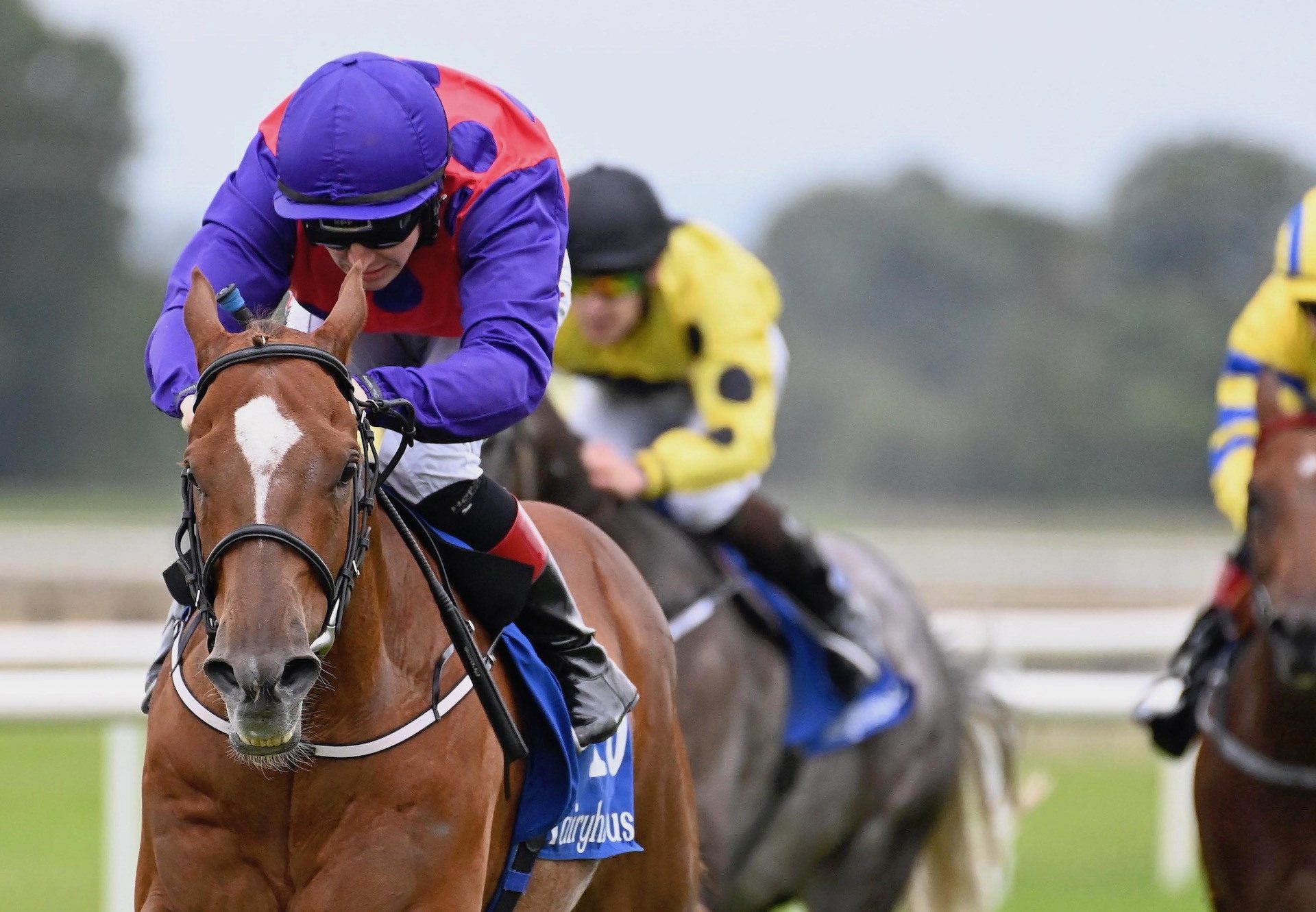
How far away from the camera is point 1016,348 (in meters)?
44.6

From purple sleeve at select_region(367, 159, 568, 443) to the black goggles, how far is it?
0.15 meters

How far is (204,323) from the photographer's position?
10.1 ft

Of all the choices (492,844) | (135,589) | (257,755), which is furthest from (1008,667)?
(135,589)

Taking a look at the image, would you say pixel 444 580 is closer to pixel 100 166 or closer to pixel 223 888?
pixel 223 888

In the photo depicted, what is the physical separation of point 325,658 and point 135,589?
1533 cm

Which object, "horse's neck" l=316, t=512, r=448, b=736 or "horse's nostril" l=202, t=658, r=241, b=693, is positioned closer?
"horse's nostril" l=202, t=658, r=241, b=693

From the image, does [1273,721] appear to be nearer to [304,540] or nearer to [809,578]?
[809,578]

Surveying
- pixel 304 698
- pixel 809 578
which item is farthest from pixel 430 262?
pixel 809 578

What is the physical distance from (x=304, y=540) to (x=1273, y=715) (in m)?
2.82

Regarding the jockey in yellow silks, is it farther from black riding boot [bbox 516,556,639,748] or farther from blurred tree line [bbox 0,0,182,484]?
blurred tree line [bbox 0,0,182,484]

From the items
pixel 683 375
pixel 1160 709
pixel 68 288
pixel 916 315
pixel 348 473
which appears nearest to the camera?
pixel 348 473

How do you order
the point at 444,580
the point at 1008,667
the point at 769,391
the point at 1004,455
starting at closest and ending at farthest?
the point at 444,580
the point at 769,391
the point at 1008,667
the point at 1004,455

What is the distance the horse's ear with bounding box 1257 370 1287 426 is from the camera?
4922mm

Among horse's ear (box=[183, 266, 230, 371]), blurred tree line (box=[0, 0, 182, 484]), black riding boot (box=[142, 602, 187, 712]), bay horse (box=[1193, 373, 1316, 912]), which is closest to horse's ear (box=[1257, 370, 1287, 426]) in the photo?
bay horse (box=[1193, 373, 1316, 912])
